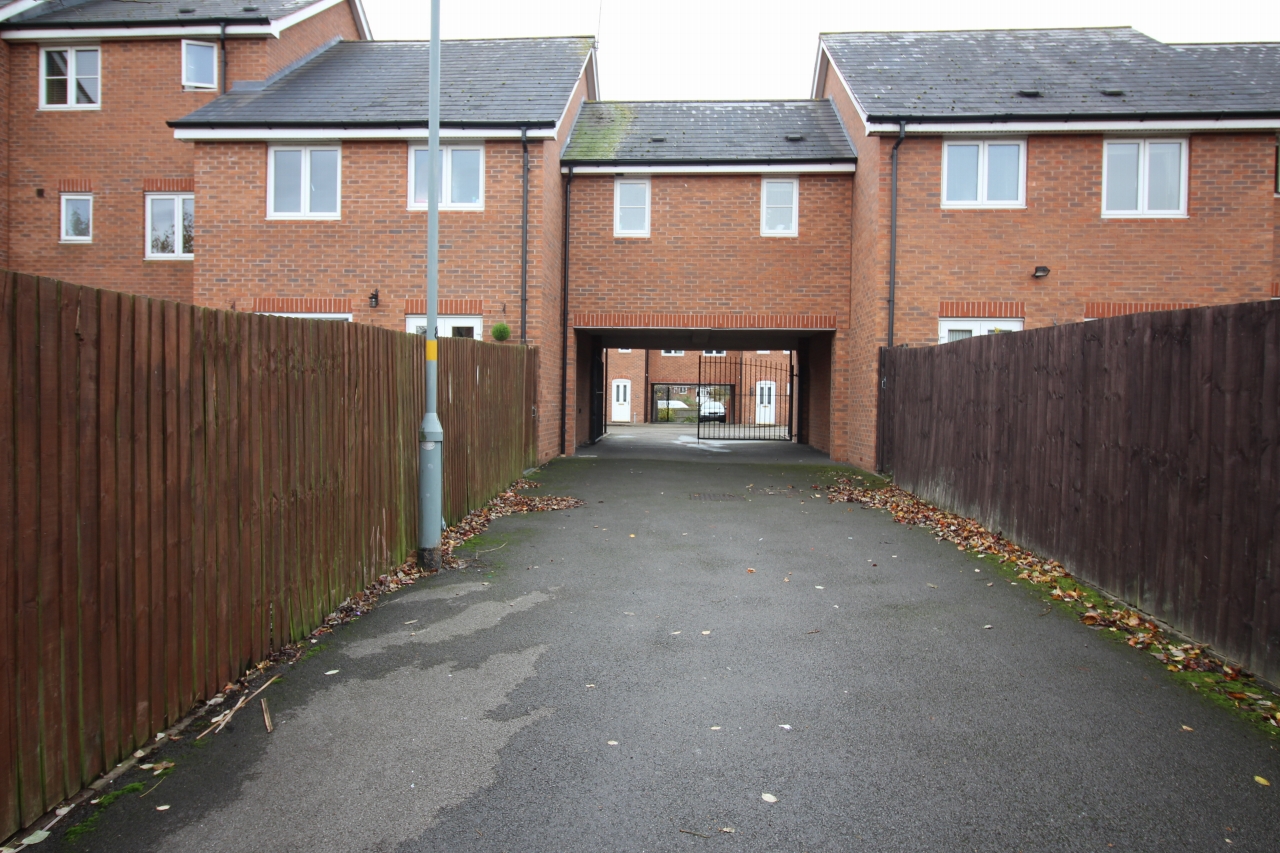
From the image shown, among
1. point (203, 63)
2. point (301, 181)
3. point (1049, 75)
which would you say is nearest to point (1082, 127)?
point (1049, 75)

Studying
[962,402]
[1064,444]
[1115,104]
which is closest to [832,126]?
[1115,104]

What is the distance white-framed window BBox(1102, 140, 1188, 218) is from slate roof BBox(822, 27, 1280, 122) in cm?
60

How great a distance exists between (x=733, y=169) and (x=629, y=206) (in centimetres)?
220

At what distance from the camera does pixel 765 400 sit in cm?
3697

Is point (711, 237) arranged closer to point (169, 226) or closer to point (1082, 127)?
point (1082, 127)

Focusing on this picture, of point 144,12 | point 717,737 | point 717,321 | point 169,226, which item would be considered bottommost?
point 717,737

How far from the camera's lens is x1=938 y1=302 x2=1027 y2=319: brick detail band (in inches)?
548

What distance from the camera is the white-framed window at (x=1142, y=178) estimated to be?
549 inches

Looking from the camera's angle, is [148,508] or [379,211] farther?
[379,211]

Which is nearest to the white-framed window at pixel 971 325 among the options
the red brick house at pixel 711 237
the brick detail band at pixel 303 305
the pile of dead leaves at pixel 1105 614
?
the red brick house at pixel 711 237

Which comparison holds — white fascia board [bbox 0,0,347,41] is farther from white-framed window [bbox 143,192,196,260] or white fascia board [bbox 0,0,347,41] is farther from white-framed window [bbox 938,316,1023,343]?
white-framed window [bbox 938,316,1023,343]

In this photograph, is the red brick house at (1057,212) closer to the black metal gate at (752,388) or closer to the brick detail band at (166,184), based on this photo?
the brick detail band at (166,184)

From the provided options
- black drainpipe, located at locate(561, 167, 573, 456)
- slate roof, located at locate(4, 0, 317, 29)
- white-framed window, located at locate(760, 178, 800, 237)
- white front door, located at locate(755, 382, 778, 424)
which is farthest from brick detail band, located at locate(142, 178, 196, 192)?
white front door, located at locate(755, 382, 778, 424)

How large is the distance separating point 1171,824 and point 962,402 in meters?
6.74
